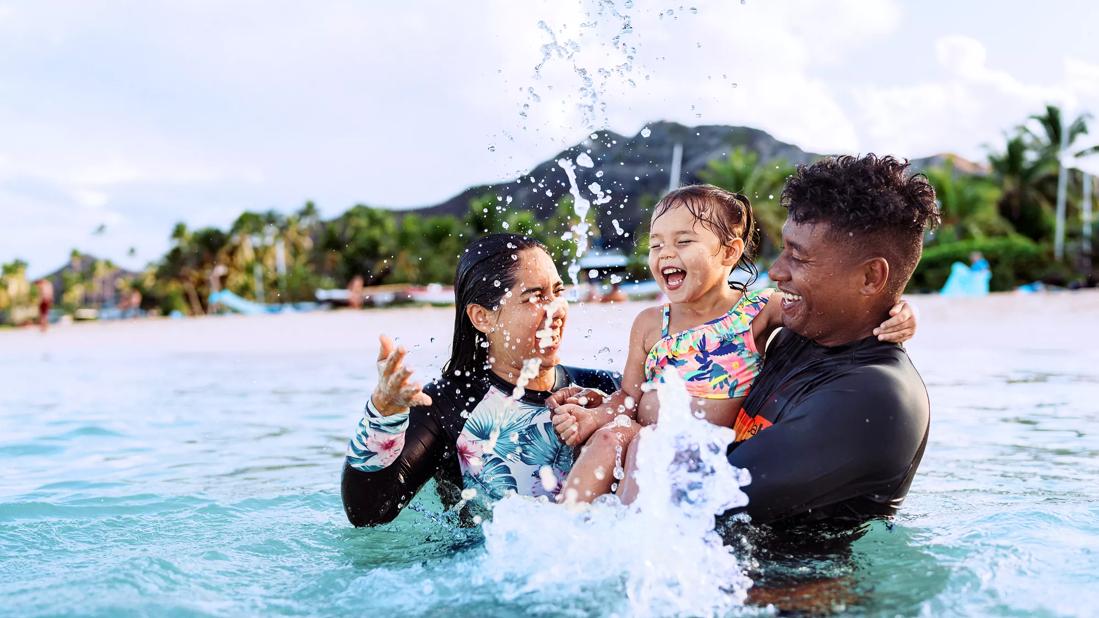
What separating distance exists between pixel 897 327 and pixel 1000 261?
3174 centimetres

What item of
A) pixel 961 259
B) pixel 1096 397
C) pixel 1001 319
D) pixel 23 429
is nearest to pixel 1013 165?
pixel 961 259

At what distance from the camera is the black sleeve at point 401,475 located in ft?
12.8

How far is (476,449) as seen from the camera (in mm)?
4102

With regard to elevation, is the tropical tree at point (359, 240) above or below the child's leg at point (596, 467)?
above

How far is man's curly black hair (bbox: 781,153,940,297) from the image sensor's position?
3324 mm

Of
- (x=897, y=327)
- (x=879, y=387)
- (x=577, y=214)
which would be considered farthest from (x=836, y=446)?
(x=577, y=214)

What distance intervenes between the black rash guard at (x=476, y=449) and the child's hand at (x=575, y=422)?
0.28m

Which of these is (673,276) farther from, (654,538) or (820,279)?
(654,538)

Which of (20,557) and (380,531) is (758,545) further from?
(20,557)

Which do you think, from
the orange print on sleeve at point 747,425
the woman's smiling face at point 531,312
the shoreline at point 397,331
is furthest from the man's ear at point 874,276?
the shoreline at point 397,331

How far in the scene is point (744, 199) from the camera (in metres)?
4.22

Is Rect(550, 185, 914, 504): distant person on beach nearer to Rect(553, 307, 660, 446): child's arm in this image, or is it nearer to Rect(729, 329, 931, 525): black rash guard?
Rect(553, 307, 660, 446): child's arm

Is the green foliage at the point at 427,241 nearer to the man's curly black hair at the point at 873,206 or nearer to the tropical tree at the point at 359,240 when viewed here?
the tropical tree at the point at 359,240

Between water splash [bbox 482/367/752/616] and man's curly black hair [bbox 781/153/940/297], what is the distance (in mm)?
741
